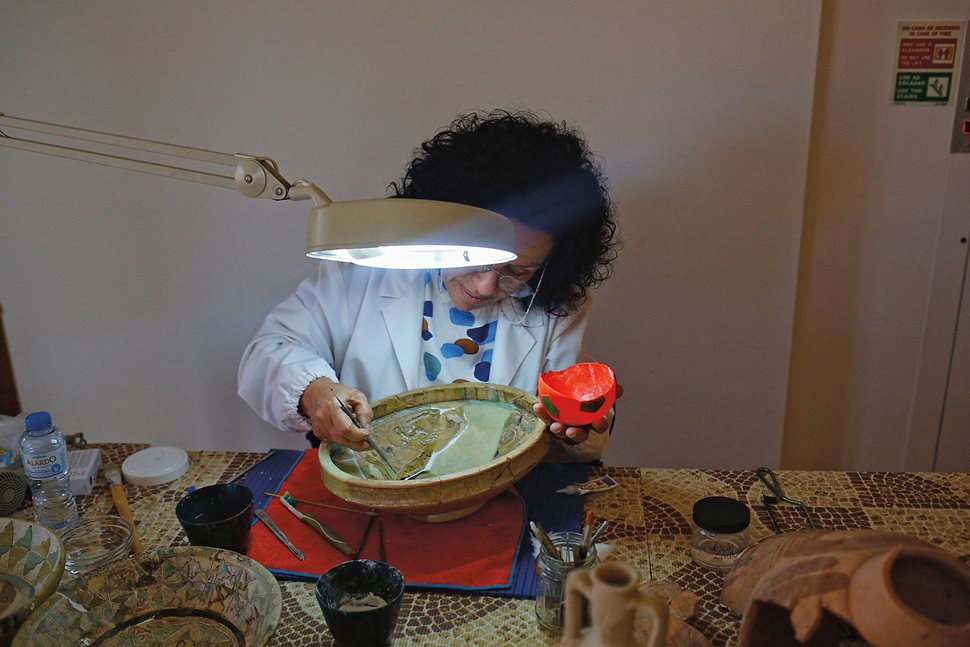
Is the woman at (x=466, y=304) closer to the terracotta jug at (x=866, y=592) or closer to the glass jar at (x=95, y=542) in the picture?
the glass jar at (x=95, y=542)

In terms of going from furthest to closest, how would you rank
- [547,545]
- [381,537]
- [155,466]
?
[155,466] → [381,537] → [547,545]

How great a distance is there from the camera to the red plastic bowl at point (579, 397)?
4.56 feet

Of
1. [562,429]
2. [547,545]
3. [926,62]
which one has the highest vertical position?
[926,62]

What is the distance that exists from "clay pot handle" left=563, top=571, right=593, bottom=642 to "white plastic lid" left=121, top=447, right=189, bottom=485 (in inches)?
45.7

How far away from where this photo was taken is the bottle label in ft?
4.65

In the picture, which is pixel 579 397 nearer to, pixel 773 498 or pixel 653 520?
pixel 653 520

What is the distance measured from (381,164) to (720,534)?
1786 millimetres

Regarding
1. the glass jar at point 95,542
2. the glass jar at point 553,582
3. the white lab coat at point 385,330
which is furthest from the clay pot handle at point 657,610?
the white lab coat at point 385,330

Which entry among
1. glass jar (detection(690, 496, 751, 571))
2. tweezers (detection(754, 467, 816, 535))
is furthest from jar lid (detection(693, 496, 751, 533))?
tweezers (detection(754, 467, 816, 535))

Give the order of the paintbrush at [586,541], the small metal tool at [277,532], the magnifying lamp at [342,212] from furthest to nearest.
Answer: the small metal tool at [277,532], the paintbrush at [586,541], the magnifying lamp at [342,212]

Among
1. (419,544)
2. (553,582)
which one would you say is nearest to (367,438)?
(419,544)

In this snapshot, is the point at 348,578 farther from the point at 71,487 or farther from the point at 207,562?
the point at 71,487

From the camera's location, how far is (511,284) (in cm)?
189

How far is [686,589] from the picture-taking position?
1236 millimetres
